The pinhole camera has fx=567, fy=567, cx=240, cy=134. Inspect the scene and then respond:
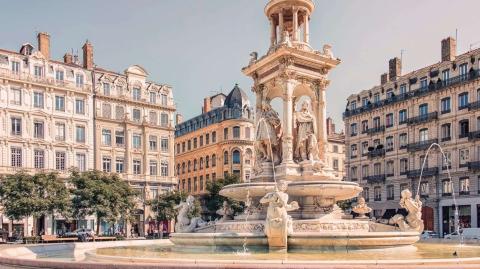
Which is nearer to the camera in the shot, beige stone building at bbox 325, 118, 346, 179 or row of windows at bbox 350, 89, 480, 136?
row of windows at bbox 350, 89, 480, 136

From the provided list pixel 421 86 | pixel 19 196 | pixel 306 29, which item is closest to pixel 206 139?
pixel 421 86

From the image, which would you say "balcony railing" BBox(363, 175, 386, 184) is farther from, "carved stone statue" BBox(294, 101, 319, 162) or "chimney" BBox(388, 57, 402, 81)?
"carved stone statue" BBox(294, 101, 319, 162)

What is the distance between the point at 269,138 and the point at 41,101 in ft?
146

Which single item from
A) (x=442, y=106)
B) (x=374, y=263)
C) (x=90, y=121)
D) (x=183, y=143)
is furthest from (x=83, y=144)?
(x=374, y=263)

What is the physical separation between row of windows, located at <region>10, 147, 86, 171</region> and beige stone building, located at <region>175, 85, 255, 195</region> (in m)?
23.4

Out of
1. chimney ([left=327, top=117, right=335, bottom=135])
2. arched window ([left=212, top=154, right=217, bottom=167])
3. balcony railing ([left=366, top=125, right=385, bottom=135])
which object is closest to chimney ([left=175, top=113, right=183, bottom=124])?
arched window ([left=212, top=154, right=217, bottom=167])

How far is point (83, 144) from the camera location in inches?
2564

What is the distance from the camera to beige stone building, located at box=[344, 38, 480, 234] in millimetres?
56125

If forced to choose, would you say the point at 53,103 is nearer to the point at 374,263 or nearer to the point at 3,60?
the point at 3,60

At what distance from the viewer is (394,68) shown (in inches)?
2766

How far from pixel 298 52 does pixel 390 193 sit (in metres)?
47.2

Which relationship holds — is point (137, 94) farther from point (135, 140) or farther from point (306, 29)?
point (306, 29)

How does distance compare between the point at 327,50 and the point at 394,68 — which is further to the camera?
the point at 394,68

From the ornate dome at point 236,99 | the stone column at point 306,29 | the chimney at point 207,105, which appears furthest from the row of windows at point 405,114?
the stone column at point 306,29
